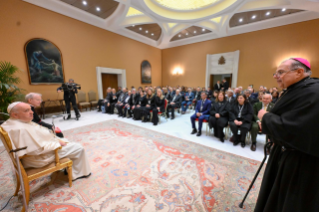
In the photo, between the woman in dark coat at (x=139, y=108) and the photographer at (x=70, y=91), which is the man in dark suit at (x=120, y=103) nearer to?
the woman in dark coat at (x=139, y=108)

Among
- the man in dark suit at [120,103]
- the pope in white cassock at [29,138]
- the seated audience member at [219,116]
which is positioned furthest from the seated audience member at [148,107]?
the pope in white cassock at [29,138]

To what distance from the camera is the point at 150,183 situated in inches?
81.1

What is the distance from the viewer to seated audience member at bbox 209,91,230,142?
3.52m

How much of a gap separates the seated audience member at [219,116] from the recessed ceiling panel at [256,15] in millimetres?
6464

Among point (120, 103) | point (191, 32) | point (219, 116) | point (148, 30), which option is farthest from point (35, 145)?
point (191, 32)

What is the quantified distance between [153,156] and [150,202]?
1.11 m

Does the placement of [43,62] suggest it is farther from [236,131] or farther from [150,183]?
[236,131]

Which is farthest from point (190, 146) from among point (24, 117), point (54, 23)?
point (54, 23)

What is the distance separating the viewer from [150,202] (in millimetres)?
1730

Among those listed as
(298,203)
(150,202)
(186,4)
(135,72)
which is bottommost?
(150,202)

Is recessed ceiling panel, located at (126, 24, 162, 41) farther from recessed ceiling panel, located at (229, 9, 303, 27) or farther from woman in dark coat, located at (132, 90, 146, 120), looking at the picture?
woman in dark coat, located at (132, 90, 146, 120)

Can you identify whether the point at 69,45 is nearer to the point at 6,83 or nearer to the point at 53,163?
the point at 6,83

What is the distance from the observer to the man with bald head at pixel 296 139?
35.4 inches

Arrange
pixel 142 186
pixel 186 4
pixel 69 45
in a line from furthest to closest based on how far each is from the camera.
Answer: pixel 186 4, pixel 69 45, pixel 142 186
